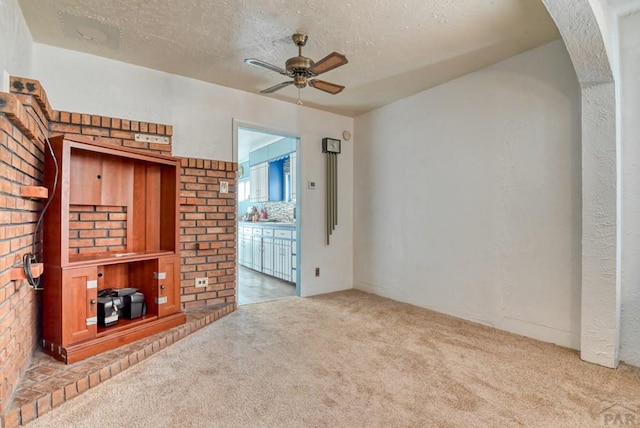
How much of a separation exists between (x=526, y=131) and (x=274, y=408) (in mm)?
2827

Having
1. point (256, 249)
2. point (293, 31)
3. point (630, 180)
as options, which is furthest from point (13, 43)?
point (256, 249)

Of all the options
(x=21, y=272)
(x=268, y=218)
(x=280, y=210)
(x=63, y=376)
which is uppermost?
(x=280, y=210)

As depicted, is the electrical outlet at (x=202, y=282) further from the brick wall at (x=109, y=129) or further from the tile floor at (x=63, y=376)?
the brick wall at (x=109, y=129)

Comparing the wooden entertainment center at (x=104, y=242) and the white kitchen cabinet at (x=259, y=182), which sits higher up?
the white kitchen cabinet at (x=259, y=182)

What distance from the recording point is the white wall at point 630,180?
225 centimetres

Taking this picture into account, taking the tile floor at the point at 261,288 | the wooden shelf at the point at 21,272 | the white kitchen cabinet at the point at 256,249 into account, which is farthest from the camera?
the white kitchen cabinet at the point at 256,249

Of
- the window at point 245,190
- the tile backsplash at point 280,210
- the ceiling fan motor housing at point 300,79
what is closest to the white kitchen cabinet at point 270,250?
the tile backsplash at point 280,210

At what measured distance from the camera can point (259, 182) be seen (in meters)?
6.56

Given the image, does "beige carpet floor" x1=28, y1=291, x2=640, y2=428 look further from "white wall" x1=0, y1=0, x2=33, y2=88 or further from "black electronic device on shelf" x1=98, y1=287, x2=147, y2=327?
"white wall" x1=0, y1=0, x2=33, y2=88

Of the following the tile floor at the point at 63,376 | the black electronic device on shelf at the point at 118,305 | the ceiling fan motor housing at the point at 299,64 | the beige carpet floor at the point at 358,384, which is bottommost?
the beige carpet floor at the point at 358,384

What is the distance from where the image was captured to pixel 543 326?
2.64 m

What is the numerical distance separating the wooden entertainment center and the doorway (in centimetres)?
125

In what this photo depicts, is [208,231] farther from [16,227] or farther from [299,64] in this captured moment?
[299,64]

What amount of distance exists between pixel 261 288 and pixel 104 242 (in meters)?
2.27
